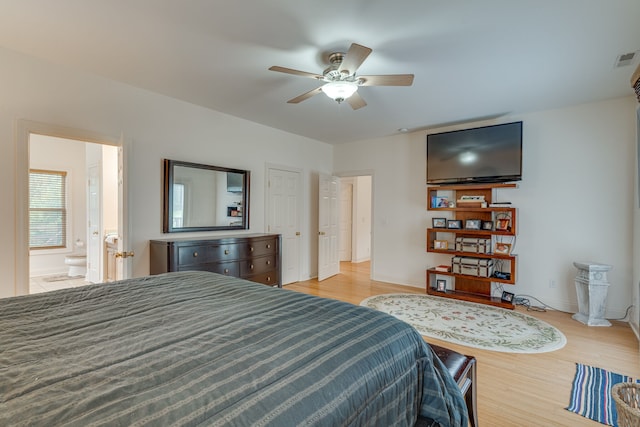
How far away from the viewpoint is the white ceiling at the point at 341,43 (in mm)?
2047

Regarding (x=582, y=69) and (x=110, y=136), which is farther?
(x=110, y=136)

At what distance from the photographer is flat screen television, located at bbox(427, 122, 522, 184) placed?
4133mm

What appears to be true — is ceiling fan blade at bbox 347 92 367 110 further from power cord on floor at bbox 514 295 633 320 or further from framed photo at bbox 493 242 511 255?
power cord on floor at bbox 514 295 633 320

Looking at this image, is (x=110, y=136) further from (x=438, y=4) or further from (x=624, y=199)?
(x=624, y=199)

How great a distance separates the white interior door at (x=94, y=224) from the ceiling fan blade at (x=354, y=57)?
428 centimetres

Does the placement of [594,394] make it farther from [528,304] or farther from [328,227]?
[328,227]

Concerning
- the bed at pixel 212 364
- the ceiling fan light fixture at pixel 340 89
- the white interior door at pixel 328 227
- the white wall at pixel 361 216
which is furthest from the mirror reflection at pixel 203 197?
the white wall at pixel 361 216

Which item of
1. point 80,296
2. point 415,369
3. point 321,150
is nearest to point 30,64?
point 80,296

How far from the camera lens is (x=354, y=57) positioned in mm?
2189

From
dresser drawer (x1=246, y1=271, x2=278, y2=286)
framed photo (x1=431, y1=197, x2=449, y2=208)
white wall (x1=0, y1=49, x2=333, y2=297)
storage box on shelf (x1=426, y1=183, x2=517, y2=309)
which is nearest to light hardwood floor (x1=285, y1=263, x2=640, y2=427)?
storage box on shelf (x1=426, y1=183, x2=517, y2=309)

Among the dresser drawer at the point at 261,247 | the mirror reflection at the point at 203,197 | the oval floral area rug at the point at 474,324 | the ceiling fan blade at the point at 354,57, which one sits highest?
the ceiling fan blade at the point at 354,57

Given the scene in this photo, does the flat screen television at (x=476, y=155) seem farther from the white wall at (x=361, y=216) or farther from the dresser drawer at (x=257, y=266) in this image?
the white wall at (x=361, y=216)

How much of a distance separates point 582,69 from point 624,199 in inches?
71.9

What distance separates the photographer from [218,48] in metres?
2.54
